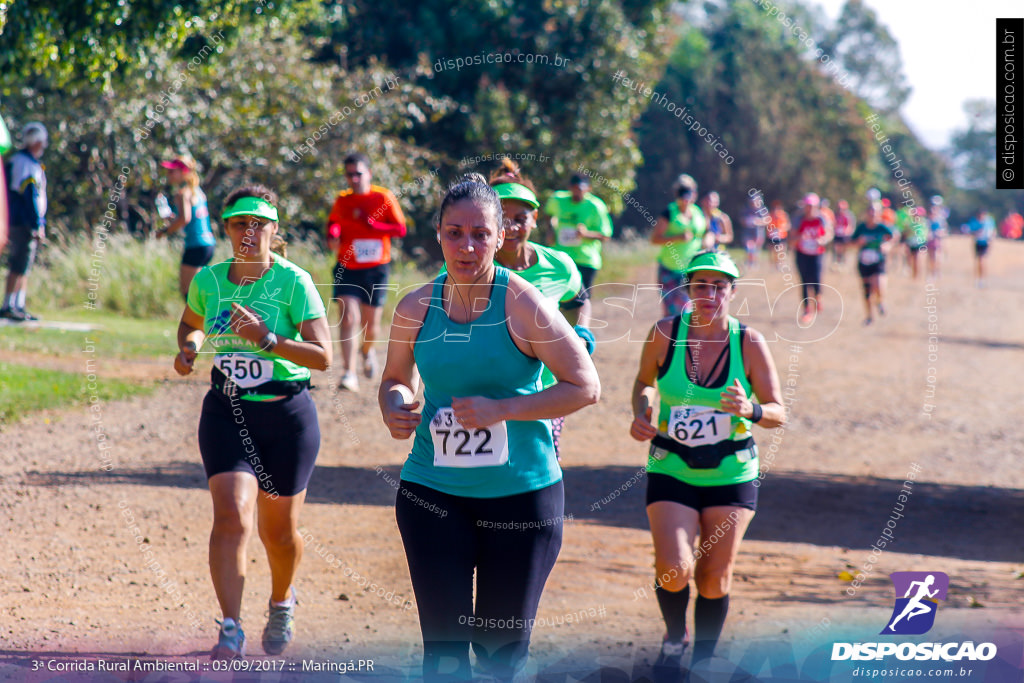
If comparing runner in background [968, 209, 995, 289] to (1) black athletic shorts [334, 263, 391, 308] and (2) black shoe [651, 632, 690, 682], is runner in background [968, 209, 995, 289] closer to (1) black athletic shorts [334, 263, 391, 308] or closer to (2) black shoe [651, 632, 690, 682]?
(1) black athletic shorts [334, 263, 391, 308]

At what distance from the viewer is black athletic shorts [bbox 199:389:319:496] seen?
4309mm

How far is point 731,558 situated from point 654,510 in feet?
1.24

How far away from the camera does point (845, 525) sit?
7.76 m

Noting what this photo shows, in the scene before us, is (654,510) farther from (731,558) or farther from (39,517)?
(39,517)

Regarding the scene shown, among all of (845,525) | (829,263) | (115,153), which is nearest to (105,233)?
(115,153)

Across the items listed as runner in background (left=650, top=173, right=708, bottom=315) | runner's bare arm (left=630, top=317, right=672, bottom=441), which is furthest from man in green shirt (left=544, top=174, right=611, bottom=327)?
runner's bare arm (left=630, top=317, right=672, bottom=441)

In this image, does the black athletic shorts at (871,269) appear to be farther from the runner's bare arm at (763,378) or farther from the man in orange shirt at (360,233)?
the runner's bare arm at (763,378)

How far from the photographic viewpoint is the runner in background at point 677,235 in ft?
39.3

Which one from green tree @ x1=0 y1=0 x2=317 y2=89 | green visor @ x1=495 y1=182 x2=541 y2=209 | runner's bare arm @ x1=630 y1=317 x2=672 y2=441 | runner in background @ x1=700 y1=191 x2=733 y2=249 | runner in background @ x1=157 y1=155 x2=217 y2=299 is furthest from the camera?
runner in background @ x1=700 y1=191 x2=733 y2=249

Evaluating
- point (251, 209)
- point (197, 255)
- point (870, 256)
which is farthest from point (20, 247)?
point (870, 256)

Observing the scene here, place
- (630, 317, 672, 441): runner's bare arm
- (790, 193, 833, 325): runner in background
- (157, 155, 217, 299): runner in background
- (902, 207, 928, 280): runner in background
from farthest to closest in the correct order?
(902, 207, 928, 280): runner in background < (790, 193, 833, 325): runner in background < (157, 155, 217, 299): runner in background < (630, 317, 672, 441): runner's bare arm

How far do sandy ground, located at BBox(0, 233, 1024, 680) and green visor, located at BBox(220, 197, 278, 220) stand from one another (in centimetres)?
188

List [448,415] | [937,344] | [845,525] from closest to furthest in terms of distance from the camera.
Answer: [448,415] < [845,525] < [937,344]

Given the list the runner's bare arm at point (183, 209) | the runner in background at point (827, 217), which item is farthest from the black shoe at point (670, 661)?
the runner in background at point (827, 217)
